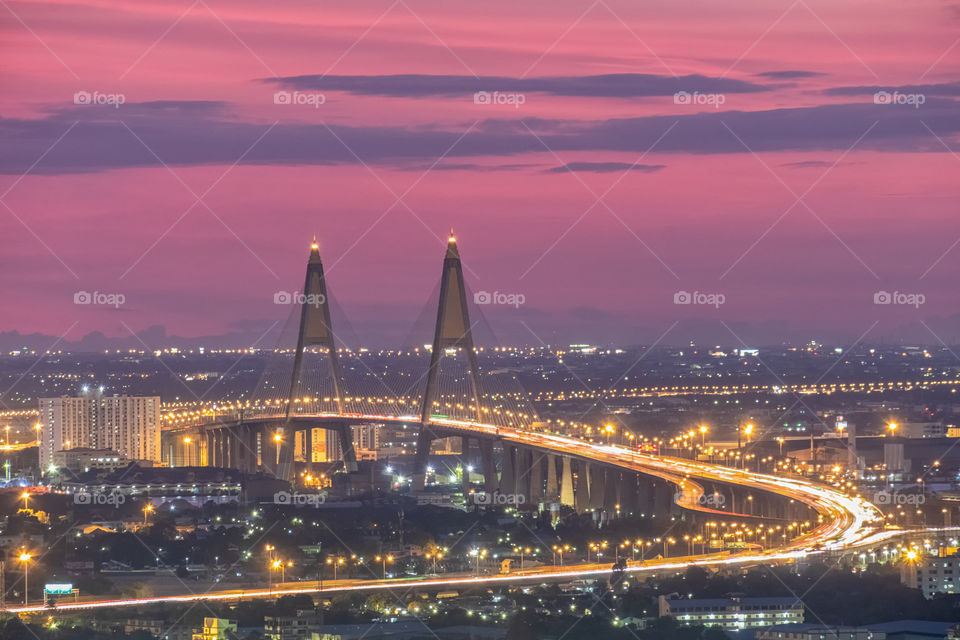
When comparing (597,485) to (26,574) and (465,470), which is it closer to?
(465,470)

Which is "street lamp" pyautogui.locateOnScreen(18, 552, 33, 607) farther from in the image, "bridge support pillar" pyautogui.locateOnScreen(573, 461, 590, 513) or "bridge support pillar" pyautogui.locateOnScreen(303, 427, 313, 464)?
"bridge support pillar" pyautogui.locateOnScreen(303, 427, 313, 464)

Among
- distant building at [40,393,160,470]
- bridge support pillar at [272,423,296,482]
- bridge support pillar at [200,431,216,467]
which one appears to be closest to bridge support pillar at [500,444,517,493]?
bridge support pillar at [272,423,296,482]

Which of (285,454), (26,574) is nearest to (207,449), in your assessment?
(285,454)

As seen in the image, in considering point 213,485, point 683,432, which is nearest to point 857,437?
point 683,432

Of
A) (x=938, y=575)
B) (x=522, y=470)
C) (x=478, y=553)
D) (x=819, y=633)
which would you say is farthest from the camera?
(x=522, y=470)

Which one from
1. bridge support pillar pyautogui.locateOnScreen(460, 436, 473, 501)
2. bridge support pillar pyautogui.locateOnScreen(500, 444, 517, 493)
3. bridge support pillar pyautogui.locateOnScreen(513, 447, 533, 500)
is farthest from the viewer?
bridge support pillar pyautogui.locateOnScreen(460, 436, 473, 501)

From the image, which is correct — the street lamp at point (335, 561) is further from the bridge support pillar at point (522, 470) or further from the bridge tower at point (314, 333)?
the bridge tower at point (314, 333)

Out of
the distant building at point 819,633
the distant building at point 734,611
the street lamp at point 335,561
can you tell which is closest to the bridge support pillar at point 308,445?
the street lamp at point 335,561
